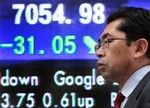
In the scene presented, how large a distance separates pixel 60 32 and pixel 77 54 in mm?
194

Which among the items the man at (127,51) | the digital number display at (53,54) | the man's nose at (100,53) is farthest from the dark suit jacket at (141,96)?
the digital number display at (53,54)

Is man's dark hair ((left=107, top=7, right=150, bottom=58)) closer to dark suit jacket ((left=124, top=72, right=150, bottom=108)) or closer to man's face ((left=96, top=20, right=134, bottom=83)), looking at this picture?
man's face ((left=96, top=20, right=134, bottom=83))

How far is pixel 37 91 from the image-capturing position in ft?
9.34

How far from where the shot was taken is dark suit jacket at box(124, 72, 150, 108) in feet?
4.16

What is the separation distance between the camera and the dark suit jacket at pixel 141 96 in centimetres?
127

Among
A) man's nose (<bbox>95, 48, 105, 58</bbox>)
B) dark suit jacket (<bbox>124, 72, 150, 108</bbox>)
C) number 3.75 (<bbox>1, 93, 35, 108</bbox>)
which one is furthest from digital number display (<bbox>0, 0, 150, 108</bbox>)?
dark suit jacket (<bbox>124, 72, 150, 108</bbox>)

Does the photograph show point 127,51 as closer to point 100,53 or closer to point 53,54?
A: point 100,53

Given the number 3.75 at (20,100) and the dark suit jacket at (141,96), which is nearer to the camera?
the dark suit jacket at (141,96)

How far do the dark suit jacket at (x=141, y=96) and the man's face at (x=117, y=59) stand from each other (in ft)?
0.36

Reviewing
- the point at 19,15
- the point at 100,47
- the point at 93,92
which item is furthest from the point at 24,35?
the point at 100,47

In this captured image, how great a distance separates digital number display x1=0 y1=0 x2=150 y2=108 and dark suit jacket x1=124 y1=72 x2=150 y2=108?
57.8 inches

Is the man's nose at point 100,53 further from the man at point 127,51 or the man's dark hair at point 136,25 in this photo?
the man's dark hair at point 136,25

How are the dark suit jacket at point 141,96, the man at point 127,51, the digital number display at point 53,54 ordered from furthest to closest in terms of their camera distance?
the digital number display at point 53,54 → the man at point 127,51 → the dark suit jacket at point 141,96

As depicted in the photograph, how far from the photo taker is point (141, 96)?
1.29 m
